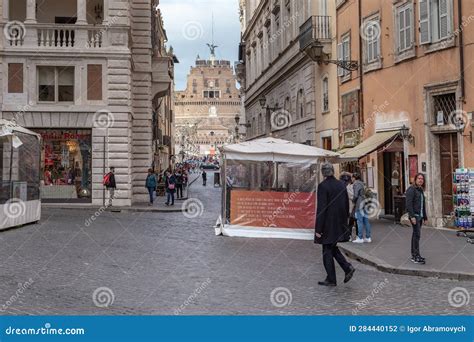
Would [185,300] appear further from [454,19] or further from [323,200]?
[454,19]

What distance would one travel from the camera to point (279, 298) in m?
8.47

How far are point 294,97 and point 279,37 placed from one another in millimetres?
5501

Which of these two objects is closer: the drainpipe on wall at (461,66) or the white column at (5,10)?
the drainpipe on wall at (461,66)

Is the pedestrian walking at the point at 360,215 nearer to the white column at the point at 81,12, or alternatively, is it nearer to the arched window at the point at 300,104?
the arched window at the point at 300,104

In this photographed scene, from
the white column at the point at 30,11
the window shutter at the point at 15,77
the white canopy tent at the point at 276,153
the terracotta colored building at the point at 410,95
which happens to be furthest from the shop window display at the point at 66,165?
the white canopy tent at the point at 276,153

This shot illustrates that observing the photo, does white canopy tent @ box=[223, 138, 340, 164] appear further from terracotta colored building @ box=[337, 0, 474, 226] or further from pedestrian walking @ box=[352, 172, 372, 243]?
terracotta colored building @ box=[337, 0, 474, 226]

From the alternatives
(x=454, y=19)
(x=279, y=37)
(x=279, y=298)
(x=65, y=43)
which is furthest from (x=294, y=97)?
(x=279, y=298)

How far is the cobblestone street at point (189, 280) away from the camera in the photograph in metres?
7.88

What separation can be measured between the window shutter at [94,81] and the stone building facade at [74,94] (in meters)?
0.04

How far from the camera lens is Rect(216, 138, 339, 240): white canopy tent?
55.8 ft

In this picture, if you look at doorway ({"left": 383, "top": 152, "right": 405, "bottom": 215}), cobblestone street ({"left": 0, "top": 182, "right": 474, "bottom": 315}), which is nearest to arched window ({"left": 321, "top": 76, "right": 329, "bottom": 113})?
doorway ({"left": 383, "top": 152, "right": 405, "bottom": 215})

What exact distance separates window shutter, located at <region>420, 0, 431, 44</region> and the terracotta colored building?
0.03m

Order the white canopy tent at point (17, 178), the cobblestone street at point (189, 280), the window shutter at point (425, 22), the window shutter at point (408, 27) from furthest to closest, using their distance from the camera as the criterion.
Answer: the window shutter at point (408, 27) → the window shutter at point (425, 22) → the white canopy tent at point (17, 178) → the cobblestone street at point (189, 280)

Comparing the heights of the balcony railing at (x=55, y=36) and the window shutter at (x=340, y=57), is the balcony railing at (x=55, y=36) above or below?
above
